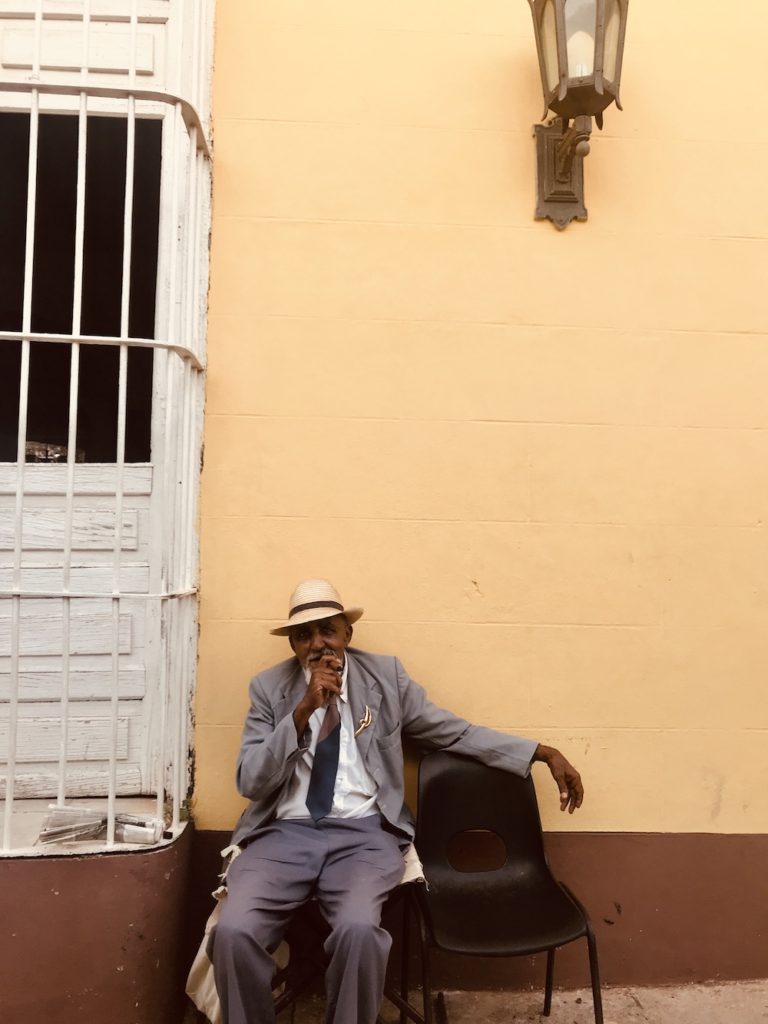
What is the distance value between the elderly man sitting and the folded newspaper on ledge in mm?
257

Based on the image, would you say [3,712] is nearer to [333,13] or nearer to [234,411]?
[234,411]

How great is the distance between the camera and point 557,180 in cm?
279

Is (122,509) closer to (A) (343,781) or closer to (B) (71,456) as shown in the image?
(B) (71,456)

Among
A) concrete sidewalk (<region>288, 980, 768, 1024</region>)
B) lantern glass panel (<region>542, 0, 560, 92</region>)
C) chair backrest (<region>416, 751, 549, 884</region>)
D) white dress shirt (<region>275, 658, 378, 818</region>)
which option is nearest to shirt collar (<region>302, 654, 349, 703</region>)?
white dress shirt (<region>275, 658, 378, 818</region>)

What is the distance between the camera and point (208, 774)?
2689 millimetres

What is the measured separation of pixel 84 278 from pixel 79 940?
Result: 239cm

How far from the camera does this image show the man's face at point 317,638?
2.50 m

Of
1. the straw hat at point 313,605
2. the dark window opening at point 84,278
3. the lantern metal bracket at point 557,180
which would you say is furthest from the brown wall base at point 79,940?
the lantern metal bracket at point 557,180

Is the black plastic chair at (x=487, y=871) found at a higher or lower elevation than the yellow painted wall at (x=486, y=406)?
lower

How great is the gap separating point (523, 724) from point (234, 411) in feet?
4.67

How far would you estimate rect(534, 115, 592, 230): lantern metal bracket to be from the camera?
110 inches

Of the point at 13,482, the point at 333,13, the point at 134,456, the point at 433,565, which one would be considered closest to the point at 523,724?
the point at 433,565

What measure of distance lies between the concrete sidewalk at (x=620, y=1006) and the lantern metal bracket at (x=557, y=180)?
257 cm

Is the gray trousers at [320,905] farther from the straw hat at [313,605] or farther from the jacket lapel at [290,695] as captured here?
the straw hat at [313,605]
